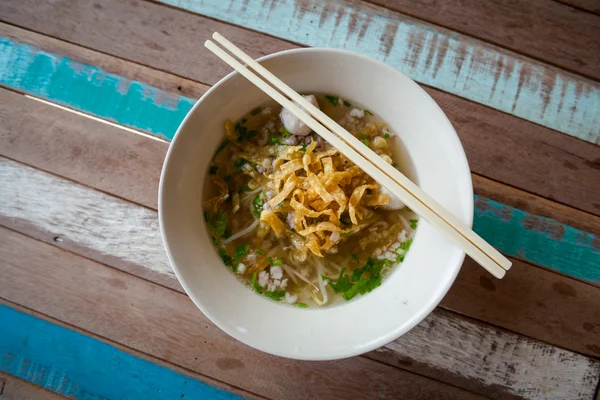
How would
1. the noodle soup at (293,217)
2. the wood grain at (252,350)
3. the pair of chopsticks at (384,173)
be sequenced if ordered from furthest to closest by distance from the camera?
the wood grain at (252,350) < the noodle soup at (293,217) < the pair of chopsticks at (384,173)

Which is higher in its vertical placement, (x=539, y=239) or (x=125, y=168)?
(x=539, y=239)

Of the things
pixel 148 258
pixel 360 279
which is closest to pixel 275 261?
pixel 360 279

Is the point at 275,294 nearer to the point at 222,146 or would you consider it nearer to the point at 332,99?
the point at 222,146

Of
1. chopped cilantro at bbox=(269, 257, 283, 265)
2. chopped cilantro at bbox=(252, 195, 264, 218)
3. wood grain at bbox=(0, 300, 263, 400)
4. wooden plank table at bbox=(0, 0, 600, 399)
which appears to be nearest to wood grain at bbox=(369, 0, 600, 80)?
wooden plank table at bbox=(0, 0, 600, 399)

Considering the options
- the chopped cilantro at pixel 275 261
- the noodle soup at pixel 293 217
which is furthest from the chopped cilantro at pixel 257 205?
the chopped cilantro at pixel 275 261

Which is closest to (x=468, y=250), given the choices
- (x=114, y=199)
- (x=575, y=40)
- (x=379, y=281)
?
(x=379, y=281)

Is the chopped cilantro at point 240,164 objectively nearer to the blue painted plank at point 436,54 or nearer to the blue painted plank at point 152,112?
the blue painted plank at point 152,112
